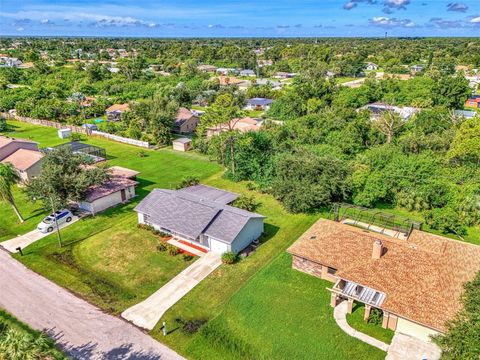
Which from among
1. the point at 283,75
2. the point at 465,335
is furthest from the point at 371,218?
the point at 283,75

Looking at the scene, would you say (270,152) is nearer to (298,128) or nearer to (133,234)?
(298,128)

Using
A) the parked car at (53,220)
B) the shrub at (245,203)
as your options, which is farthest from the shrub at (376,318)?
the parked car at (53,220)

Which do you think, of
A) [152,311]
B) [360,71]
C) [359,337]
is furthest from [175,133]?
[360,71]

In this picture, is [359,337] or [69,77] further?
[69,77]

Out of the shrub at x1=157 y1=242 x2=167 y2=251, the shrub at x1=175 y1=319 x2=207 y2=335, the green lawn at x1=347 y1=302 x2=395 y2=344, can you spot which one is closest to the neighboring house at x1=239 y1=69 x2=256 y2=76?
the shrub at x1=157 y1=242 x2=167 y2=251

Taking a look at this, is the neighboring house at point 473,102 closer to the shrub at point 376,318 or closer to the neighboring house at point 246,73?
the neighboring house at point 246,73

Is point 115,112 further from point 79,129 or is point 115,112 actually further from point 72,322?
point 72,322

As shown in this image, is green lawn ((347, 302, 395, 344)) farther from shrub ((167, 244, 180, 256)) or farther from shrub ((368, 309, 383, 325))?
shrub ((167, 244, 180, 256))
